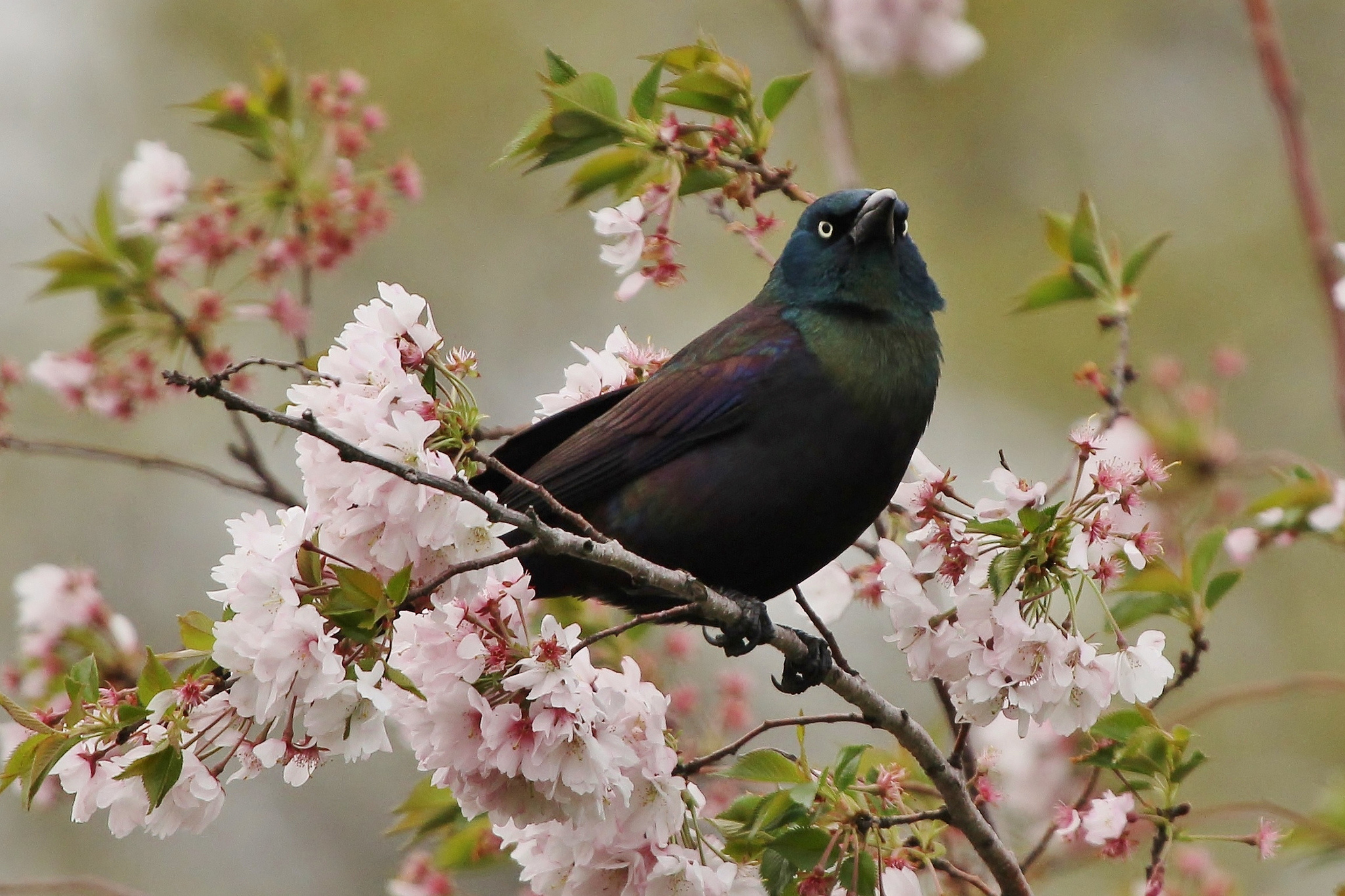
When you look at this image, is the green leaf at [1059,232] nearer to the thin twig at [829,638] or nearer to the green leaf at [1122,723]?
the thin twig at [829,638]

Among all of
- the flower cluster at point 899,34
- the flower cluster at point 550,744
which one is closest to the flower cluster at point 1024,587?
the flower cluster at point 550,744

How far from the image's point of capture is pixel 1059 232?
12.8 feet

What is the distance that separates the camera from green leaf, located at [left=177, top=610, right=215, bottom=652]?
2.61 metres

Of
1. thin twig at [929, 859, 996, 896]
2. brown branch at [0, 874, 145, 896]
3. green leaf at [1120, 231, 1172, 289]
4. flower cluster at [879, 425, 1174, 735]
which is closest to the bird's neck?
green leaf at [1120, 231, 1172, 289]

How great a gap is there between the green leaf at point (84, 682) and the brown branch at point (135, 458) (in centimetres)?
130

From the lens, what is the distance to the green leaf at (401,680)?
254 centimetres

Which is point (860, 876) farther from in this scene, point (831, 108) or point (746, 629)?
point (831, 108)

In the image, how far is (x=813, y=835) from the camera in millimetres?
2686

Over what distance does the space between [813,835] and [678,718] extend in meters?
1.63

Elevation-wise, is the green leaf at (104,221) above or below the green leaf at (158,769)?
above

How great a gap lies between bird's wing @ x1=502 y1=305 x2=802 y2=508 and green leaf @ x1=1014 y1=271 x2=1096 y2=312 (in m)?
0.62

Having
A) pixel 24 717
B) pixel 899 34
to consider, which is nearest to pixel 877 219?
pixel 24 717

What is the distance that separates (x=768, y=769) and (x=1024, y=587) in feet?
2.03

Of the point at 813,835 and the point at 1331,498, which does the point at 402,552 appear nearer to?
the point at 813,835
